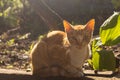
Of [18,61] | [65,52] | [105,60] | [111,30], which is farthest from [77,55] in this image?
[18,61]

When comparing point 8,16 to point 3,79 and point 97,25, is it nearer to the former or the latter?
point 97,25

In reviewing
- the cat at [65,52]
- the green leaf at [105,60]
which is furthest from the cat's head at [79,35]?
the green leaf at [105,60]

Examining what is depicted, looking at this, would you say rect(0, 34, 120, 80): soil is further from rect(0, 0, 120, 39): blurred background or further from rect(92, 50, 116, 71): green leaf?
rect(0, 0, 120, 39): blurred background

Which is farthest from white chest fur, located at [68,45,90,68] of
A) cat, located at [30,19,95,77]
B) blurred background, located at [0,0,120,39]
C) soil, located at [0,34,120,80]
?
blurred background, located at [0,0,120,39]

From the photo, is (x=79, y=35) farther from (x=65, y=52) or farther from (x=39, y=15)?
(x=39, y=15)

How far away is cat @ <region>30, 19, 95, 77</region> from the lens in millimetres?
4445

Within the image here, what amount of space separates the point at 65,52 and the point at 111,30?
3.03 ft

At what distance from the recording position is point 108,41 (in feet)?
17.0

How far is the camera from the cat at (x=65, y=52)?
4.45 metres

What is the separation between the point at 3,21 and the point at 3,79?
5912mm

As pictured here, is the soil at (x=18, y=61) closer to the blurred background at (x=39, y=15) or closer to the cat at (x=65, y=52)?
the cat at (x=65, y=52)

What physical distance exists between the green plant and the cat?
1.69 feet

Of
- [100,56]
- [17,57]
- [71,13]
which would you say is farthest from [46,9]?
[71,13]

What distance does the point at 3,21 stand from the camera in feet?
34.6
